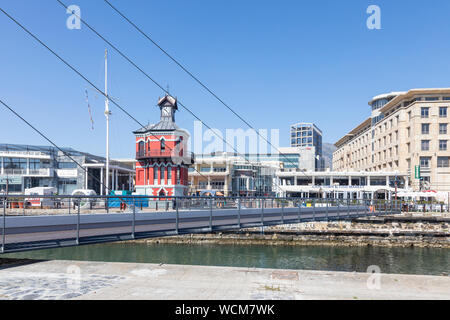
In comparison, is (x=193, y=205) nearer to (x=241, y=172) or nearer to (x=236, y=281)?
(x=236, y=281)

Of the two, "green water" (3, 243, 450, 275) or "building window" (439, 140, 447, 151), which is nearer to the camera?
"green water" (3, 243, 450, 275)

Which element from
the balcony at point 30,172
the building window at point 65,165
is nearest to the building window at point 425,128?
the building window at point 65,165

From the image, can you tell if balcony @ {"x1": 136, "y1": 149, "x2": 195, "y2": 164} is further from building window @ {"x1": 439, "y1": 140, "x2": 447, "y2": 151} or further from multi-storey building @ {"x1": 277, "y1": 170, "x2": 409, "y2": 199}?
building window @ {"x1": 439, "y1": 140, "x2": 447, "y2": 151}

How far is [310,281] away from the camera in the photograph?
1495 cm

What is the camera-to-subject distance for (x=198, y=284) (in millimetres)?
14367

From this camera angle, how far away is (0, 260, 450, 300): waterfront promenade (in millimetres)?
12836

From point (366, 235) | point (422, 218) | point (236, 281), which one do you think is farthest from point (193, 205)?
point (422, 218)

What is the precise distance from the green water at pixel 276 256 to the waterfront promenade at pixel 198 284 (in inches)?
370

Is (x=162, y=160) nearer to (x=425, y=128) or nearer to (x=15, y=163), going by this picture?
(x=15, y=163)

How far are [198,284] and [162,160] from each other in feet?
96.4

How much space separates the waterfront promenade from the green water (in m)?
9.40

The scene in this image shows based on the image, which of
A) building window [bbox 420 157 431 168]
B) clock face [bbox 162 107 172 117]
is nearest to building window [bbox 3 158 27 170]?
clock face [bbox 162 107 172 117]

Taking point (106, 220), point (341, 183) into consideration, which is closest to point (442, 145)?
point (341, 183)

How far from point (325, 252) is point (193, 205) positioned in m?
18.3
